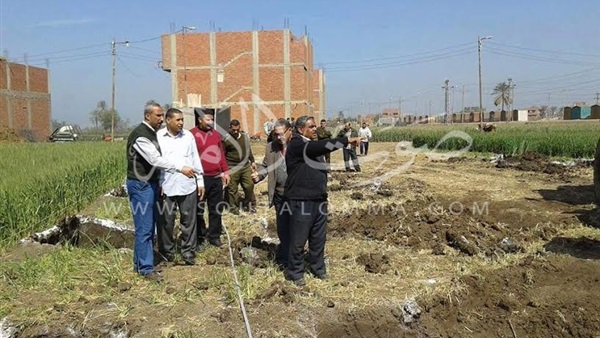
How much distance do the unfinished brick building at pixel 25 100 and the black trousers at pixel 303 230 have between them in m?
38.0

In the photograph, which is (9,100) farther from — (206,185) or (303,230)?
(303,230)

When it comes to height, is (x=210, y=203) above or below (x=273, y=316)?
above

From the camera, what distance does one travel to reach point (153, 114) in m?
5.48

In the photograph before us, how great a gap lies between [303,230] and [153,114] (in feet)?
6.45

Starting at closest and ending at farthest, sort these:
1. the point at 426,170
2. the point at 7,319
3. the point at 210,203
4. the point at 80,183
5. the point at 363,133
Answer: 1. the point at 7,319
2. the point at 210,203
3. the point at 80,183
4. the point at 426,170
5. the point at 363,133

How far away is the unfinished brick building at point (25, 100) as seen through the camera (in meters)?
38.8

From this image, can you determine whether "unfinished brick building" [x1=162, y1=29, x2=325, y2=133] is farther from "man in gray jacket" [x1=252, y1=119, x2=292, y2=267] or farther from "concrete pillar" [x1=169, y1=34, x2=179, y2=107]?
"man in gray jacket" [x1=252, y1=119, x2=292, y2=267]

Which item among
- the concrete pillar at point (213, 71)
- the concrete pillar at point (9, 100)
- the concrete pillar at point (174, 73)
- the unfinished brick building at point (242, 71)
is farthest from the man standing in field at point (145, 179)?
the concrete pillar at point (9, 100)

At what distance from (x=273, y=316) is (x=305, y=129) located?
1975 millimetres

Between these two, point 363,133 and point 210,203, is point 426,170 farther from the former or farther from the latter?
point 210,203

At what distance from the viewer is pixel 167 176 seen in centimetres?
585

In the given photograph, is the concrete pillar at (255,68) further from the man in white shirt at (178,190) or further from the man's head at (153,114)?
the man's head at (153,114)

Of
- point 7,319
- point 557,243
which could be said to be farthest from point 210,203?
point 557,243

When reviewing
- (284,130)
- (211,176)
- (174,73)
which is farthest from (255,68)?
(284,130)
